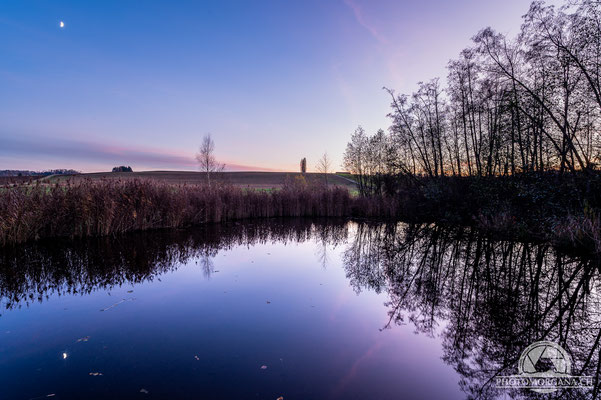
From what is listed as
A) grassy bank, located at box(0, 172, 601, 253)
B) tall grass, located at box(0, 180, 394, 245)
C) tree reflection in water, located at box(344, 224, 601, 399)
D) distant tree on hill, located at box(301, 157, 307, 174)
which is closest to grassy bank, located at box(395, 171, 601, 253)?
grassy bank, located at box(0, 172, 601, 253)

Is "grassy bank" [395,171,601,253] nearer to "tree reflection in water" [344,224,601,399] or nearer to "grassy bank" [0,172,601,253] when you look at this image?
"grassy bank" [0,172,601,253]

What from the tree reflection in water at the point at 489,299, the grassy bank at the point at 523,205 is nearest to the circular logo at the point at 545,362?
the tree reflection in water at the point at 489,299

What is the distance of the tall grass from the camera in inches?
340

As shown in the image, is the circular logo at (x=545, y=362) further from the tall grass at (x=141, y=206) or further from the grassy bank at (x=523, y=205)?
the tall grass at (x=141, y=206)

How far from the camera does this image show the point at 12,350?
126 inches

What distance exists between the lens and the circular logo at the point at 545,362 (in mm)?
2873

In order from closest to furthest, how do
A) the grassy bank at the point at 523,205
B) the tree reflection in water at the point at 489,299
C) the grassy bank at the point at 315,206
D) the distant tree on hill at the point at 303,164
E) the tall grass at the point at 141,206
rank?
the tree reflection in water at the point at 489,299
the grassy bank at the point at 523,205
the grassy bank at the point at 315,206
the tall grass at the point at 141,206
the distant tree on hill at the point at 303,164

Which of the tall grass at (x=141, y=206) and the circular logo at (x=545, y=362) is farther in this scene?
the tall grass at (x=141, y=206)

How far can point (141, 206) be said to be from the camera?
1155 cm

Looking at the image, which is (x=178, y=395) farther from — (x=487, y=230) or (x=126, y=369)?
(x=487, y=230)

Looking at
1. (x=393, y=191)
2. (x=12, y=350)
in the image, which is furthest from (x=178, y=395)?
(x=393, y=191)

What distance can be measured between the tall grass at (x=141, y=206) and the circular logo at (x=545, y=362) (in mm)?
12380

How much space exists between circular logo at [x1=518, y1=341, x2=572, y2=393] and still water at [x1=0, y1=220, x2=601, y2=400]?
0.31ft

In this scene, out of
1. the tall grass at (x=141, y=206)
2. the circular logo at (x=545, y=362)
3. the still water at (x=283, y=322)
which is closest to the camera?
the still water at (x=283, y=322)
